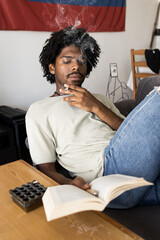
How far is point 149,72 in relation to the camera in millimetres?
2857

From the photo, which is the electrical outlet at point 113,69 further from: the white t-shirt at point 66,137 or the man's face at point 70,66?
the white t-shirt at point 66,137

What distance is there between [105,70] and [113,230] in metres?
2.53

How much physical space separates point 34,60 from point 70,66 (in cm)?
115

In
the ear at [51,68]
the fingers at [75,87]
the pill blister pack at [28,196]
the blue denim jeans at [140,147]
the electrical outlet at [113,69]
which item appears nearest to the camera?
the pill blister pack at [28,196]

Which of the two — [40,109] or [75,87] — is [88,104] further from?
[40,109]

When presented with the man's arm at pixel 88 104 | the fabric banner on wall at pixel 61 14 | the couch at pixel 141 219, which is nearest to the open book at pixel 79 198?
the couch at pixel 141 219

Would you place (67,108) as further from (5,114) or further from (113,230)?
(5,114)

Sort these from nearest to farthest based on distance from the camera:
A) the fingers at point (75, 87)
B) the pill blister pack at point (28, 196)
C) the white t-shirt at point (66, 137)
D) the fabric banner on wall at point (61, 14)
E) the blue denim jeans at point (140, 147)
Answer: the pill blister pack at point (28, 196) < the blue denim jeans at point (140, 147) < the white t-shirt at point (66, 137) < the fingers at point (75, 87) < the fabric banner on wall at point (61, 14)

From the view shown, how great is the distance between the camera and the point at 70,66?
1185 millimetres

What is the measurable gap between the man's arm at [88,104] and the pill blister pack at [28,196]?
45 cm

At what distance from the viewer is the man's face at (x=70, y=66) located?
1186 mm

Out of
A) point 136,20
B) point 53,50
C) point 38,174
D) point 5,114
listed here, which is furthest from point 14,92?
point 136,20

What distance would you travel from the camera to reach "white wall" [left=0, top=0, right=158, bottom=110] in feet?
6.78

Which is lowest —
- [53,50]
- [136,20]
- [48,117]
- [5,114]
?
[5,114]
